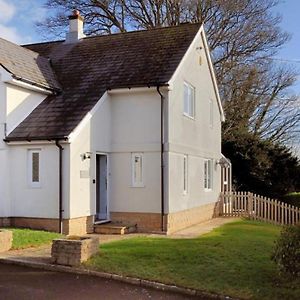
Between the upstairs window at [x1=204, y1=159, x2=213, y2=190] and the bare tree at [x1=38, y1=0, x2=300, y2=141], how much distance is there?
11635mm

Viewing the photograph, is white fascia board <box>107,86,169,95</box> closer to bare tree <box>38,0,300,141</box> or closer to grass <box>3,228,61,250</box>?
grass <box>3,228,61,250</box>

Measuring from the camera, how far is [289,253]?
9461 mm

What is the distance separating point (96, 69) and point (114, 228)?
6.72 meters

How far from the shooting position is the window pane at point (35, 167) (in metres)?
16.8

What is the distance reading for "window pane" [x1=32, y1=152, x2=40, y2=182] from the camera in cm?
1684

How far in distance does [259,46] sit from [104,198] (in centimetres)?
2082

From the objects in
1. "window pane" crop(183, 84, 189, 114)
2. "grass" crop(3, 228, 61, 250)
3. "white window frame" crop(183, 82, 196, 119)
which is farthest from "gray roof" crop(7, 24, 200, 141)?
"grass" crop(3, 228, 61, 250)

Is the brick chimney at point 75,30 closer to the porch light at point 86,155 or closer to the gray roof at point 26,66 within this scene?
the gray roof at point 26,66

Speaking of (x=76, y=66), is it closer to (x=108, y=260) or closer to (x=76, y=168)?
(x=76, y=168)

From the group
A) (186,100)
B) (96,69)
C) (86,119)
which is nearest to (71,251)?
(86,119)

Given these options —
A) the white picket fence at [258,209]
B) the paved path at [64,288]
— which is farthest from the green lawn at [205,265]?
the white picket fence at [258,209]

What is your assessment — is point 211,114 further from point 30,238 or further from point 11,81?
point 30,238

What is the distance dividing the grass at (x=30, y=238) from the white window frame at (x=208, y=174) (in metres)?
10.0

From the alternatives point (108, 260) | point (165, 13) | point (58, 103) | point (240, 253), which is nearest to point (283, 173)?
point (165, 13)
